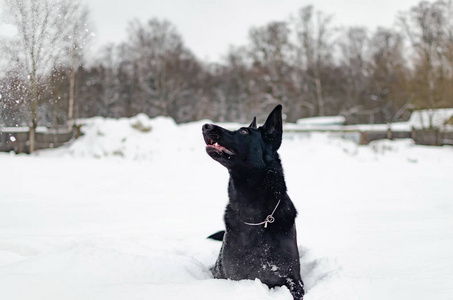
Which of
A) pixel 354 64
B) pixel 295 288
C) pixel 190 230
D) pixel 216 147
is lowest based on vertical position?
pixel 190 230

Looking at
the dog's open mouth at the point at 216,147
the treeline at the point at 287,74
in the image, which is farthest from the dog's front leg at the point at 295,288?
the treeline at the point at 287,74

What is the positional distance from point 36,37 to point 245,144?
6.12 ft

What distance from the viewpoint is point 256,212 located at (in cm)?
266

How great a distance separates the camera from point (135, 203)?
6656 mm

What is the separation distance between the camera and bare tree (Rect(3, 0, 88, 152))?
2664mm

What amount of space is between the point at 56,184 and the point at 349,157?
10.2 meters

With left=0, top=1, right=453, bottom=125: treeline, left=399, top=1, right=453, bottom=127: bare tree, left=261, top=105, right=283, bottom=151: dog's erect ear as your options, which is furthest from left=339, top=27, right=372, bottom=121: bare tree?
left=261, top=105, right=283, bottom=151: dog's erect ear

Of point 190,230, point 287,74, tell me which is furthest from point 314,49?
point 190,230

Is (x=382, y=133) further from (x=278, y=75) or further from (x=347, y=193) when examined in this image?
(x=347, y=193)

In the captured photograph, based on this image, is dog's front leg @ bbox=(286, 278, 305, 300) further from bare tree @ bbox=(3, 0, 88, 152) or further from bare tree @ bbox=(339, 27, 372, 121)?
bare tree @ bbox=(339, 27, 372, 121)

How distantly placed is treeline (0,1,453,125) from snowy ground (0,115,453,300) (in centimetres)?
1380

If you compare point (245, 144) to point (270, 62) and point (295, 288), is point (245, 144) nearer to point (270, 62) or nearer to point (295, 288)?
point (295, 288)

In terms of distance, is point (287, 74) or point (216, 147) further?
point (287, 74)

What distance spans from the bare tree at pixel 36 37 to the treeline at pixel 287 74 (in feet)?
65.6
